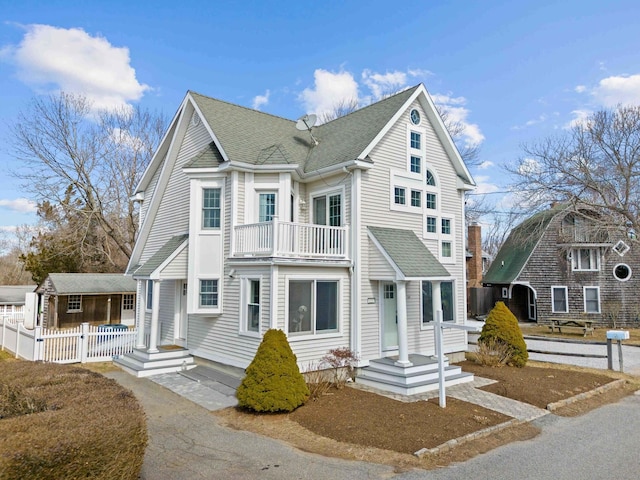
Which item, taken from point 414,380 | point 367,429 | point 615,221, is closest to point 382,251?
point 414,380

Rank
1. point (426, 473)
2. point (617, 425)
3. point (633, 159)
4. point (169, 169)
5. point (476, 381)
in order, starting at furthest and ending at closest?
1. point (633, 159)
2. point (169, 169)
3. point (476, 381)
4. point (617, 425)
5. point (426, 473)

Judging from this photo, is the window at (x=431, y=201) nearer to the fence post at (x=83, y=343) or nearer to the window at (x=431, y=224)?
the window at (x=431, y=224)

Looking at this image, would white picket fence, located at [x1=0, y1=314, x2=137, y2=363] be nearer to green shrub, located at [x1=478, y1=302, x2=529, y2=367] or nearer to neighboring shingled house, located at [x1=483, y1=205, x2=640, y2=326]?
green shrub, located at [x1=478, y1=302, x2=529, y2=367]

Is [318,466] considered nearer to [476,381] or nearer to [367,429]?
[367,429]

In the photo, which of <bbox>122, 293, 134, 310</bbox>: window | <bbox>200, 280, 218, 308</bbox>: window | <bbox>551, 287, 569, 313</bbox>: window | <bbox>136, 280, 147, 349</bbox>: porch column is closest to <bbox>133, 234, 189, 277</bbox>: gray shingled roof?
<bbox>136, 280, 147, 349</bbox>: porch column

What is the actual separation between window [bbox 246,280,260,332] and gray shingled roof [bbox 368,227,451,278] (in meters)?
3.83

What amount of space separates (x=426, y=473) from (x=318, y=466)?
1.64m

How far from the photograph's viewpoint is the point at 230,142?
13.6 m

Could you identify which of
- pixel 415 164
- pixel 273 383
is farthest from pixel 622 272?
pixel 273 383

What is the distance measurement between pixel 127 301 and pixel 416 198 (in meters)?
20.5

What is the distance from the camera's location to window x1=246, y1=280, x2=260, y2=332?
39.1ft

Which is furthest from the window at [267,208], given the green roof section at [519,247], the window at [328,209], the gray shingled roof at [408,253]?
the green roof section at [519,247]

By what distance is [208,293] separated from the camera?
13.4 metres

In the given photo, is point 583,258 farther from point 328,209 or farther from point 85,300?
point 85,300
